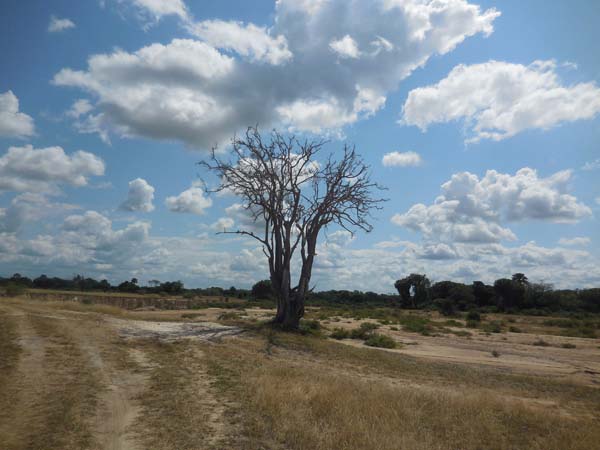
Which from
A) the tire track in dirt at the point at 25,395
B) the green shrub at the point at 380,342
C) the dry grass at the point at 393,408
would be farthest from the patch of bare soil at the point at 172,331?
the green shrub at the point at 380,342

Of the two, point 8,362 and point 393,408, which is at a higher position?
point 8,362

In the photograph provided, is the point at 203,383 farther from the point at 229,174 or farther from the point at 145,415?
the point at 229,174

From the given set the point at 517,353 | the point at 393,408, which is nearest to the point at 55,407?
the point at 393,408

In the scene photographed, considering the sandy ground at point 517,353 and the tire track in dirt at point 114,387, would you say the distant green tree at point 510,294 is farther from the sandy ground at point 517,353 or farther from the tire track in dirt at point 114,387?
the tire track in dirt at point 114,387

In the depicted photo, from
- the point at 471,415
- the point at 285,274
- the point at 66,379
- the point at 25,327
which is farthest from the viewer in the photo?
the point at 285,274

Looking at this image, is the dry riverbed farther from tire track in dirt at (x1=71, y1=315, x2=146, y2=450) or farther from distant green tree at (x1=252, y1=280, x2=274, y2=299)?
distant green tree at (x1=252, y1=280, x2=274, y2=299)

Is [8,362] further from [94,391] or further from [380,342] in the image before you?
[380,342]

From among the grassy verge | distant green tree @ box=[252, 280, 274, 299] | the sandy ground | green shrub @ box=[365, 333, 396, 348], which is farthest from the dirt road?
distant green tree @ box=[252, 280, 274, 299]

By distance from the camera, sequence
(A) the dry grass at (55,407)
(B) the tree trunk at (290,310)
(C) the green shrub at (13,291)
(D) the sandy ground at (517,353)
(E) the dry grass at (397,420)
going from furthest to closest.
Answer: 1. (C) the green shrub at (13,291)
2. (B) the tree trunk at (290,310)
3. (D) the sandy ground at (517,353)
4. (E) the dry grass at (397,420)
5. (A) the dry grass at (55,407)

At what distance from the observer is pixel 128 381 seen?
9539 millimetres

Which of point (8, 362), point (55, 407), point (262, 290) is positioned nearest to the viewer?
point (55, 407)

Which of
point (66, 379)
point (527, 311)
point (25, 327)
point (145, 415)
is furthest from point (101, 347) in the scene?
point (527, 311)

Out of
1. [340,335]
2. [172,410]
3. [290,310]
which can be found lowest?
[172,410]

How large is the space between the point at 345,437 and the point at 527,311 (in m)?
64.2
